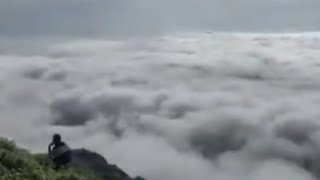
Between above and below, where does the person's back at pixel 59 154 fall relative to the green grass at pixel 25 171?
above

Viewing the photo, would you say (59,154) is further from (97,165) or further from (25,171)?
(97,165)

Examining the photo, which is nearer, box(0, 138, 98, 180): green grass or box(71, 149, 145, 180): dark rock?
box(0, 138, 98, 180): green grass

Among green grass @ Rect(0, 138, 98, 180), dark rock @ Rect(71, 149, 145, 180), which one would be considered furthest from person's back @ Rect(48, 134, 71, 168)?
dark rock @ Rect(71, 149, 145, 180)

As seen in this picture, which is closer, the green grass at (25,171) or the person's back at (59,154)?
the green grass at (25,171)

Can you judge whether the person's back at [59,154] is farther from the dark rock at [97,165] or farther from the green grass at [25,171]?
the dark rock at [97,165]

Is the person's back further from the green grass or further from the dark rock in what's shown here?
the dark rock

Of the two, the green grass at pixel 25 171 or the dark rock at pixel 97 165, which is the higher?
the dark rock at pixel 97 165

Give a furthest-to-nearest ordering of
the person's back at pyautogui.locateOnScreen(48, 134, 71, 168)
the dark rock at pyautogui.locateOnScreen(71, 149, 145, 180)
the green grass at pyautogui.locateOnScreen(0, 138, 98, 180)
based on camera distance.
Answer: the dark rock at pyautogui.locateOnScreen(71, 149, 145, 180), the person's back at pyautogui.locateOnScreen(48, 134, 71, 168), the green grass at pyautogui.locateOnScreen(0, 138, 98, 180)

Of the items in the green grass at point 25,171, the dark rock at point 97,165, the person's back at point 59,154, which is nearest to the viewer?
the green grass at point 25,171

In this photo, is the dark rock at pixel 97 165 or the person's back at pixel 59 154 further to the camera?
the dark rock at pixel 97 165

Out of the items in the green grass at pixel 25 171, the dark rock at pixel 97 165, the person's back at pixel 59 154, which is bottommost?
the green grass at pixel 25 171

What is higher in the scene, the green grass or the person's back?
the person's back

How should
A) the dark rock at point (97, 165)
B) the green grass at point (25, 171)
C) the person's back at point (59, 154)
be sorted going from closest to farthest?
1. the green grass at point (25, 171)
2. the person's back at point (59, 154)
3. the dark rock at point (97, 165)

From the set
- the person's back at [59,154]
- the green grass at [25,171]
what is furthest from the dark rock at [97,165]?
the green grass at [25,171]
